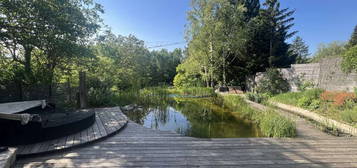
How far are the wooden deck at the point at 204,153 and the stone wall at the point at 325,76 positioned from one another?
409 centimetres

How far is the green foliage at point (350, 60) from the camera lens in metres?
5.17

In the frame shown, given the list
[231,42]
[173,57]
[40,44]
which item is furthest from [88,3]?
[173,57]

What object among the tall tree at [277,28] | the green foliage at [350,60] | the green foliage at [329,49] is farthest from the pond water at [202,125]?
the green foliage at [329,49]

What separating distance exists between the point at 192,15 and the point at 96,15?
8248 mm

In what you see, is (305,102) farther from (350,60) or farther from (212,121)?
(212,121)

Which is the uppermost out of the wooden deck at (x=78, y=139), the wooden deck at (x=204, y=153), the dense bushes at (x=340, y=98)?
the dense bushes at (x=340, y=98)

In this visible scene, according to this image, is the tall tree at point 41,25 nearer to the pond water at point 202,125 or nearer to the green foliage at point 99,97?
the green foliage at point 99,97

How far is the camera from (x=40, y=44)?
4.14 metres

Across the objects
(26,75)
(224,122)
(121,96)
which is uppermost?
(26,75)

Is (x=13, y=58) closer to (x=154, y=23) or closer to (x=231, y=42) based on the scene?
(x=154, y=23)

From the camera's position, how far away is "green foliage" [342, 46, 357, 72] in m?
5.17

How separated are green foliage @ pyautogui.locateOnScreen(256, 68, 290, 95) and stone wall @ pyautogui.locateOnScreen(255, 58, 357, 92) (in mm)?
328

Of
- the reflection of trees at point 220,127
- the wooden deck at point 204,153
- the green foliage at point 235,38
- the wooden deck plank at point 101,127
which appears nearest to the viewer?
the wooden deck at point 204,153

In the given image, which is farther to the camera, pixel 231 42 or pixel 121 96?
pixel 231 42
